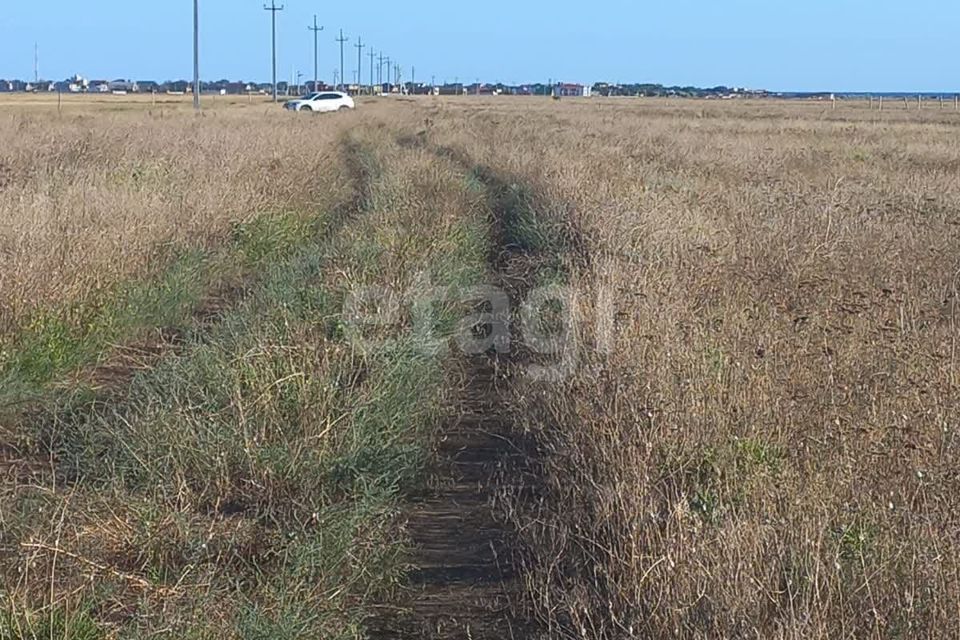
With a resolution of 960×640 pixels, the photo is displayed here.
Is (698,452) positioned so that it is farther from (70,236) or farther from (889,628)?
(70,236)

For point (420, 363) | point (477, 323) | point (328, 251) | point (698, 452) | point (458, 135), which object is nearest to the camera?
point (698, 452)

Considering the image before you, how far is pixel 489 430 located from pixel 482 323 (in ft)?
7.68

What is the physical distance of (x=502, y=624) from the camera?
4.12 metres

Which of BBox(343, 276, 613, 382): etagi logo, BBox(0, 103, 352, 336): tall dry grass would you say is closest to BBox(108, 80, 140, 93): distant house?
BBox(0, 103, 352, 336): tall dry grass

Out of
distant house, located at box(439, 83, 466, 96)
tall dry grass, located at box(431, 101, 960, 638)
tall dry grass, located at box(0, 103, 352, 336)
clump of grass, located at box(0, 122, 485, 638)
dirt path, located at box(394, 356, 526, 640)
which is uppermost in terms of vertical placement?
distant house, located at box(439, 83, 466, 96)

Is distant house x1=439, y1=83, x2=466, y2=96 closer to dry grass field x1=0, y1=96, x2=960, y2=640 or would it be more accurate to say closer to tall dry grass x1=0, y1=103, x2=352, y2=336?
tall dry grass x1=0, y1=103, x2=352, y2=336

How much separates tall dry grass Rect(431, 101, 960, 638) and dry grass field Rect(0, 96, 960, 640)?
18 millimetres

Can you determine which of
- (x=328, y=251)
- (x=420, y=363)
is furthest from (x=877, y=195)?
(x=420, y=363)

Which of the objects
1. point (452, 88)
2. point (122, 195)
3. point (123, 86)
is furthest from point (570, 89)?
point (122, 195)

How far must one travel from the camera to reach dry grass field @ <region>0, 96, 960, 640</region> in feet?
12.0

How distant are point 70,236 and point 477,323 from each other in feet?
10.2

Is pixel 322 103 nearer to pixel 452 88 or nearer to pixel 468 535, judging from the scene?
pixel 468 535

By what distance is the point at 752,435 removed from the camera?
4.77 meters

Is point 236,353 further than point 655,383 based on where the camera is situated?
Yes
